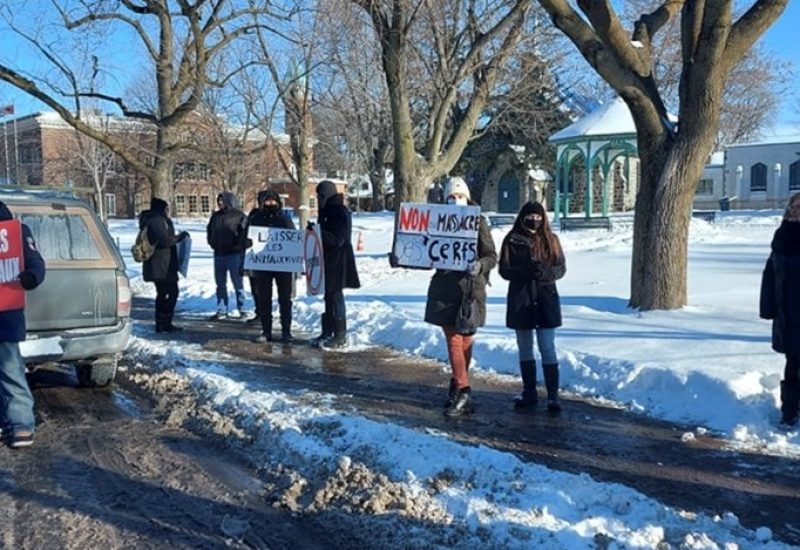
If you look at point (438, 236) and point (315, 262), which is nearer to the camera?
point (438, 236)

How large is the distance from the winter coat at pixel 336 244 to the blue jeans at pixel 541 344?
317 centimetres

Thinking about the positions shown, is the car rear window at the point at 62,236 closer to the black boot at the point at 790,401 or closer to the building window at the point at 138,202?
the black boot at the point at 790,401

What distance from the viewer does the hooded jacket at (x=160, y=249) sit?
32.7 feet

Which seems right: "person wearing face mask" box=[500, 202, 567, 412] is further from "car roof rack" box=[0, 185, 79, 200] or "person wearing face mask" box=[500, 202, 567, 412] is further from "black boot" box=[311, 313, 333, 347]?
"car roof rack" box=[0, 185, 79, 200]

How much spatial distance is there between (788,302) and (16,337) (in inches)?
226

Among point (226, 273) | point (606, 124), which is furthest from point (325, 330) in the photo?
point (606, 124)

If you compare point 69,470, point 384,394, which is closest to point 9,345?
point 69,470

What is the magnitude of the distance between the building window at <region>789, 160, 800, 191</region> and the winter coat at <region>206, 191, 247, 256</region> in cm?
5157

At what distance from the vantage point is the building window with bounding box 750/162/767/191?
55.1 m

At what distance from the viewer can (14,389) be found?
561cm

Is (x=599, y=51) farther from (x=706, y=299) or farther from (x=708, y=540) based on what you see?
(x=708, y=540)

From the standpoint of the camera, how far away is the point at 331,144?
146 ft

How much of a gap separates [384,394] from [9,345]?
313cm

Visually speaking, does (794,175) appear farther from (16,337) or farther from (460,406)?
(16,337)
